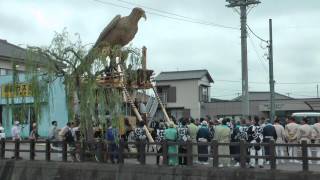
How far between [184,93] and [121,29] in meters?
35.9

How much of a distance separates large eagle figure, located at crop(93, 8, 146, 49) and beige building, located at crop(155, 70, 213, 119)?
33.6m

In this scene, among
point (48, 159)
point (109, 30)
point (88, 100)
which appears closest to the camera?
point (88, 100)

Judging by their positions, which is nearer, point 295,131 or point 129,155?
point 129,155

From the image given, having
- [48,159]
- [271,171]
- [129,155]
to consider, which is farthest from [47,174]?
[271,171]

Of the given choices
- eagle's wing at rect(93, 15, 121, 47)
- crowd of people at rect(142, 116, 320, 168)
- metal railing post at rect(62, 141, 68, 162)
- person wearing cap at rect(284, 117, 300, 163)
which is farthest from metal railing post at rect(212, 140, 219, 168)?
eagle's wing at rect(93, 15, 121, 47)

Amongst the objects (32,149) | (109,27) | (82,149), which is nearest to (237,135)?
(82,149)

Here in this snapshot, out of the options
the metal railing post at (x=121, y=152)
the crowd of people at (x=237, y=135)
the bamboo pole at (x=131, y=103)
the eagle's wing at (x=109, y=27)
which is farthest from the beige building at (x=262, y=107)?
the metal railing post at (x=121, y=152)

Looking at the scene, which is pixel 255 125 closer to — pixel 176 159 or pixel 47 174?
pixel 176 159

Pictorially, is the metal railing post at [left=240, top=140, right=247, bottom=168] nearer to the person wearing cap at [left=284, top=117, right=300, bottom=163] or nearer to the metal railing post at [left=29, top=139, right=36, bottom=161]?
the person wearing cap at [left=284, top=117, right=300, bottom=163]

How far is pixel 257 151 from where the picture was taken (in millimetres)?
16312

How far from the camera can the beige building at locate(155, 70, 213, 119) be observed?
5588 cm

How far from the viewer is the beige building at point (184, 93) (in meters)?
55.9

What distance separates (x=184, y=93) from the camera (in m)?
56.5

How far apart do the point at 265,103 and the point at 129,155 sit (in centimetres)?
4309
